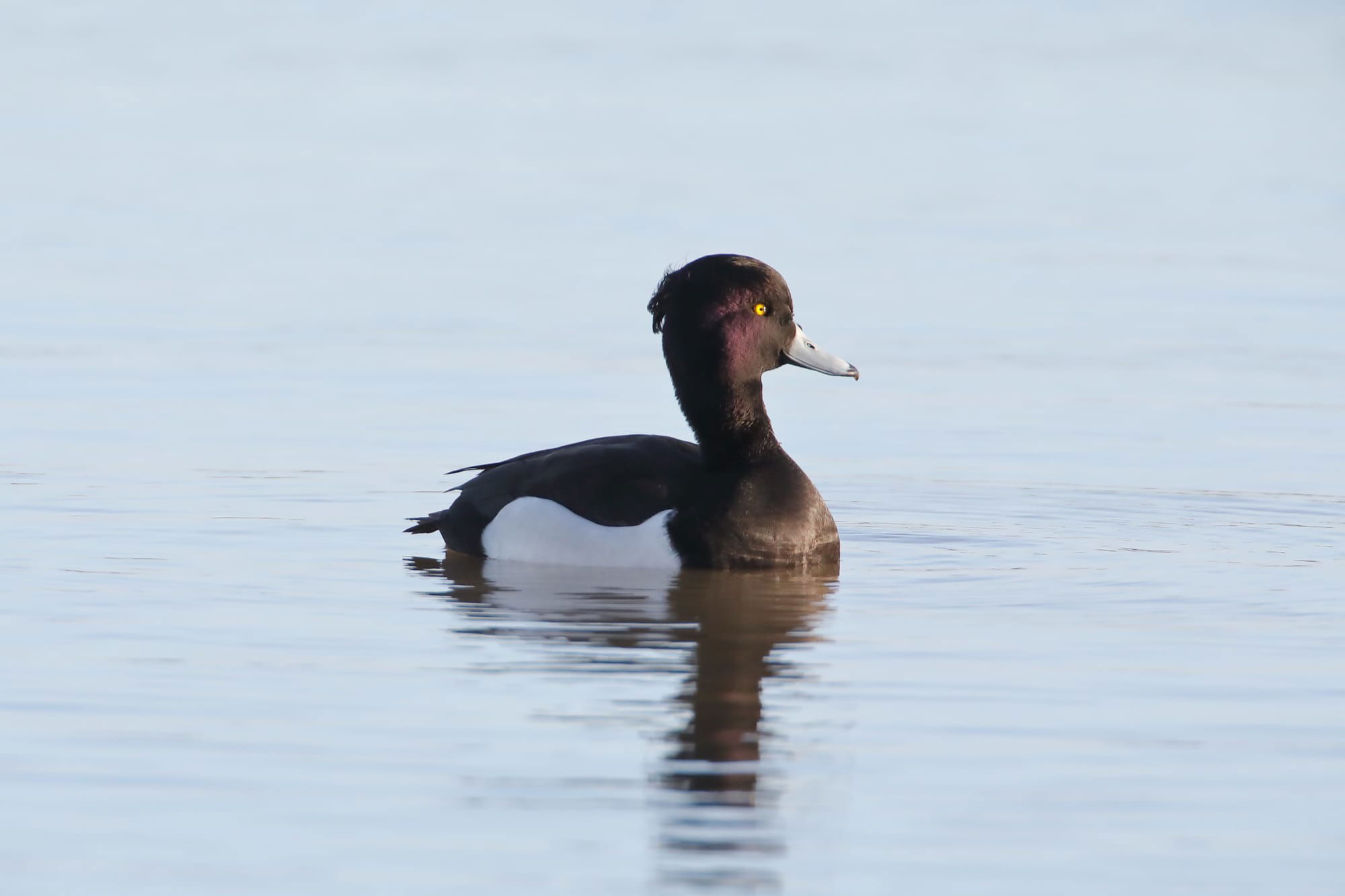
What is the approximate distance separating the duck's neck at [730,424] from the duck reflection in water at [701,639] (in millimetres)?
525

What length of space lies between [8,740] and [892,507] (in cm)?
501

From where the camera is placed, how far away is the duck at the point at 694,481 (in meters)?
8.48

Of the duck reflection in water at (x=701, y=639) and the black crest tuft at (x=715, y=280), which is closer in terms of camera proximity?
the duck reflection in water at (x=701, y=639)

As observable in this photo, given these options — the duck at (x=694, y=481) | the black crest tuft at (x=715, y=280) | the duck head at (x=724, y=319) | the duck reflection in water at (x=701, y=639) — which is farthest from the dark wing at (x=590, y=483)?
the black crest tuft at (x=715, y=280)

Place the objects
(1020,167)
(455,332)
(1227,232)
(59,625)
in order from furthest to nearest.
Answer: (1020,167) → (1227,232) → (455,332) → (59,625)

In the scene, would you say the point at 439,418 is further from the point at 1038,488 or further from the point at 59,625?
the point at 59,625

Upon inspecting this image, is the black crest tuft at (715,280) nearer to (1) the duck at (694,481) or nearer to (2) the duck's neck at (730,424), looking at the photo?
(1) the duck at (694,481)

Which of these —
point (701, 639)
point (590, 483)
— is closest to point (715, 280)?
point (590, 483)

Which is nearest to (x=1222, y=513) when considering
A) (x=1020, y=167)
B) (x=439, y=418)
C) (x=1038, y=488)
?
(x=1038, y=488)

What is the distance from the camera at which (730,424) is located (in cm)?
879

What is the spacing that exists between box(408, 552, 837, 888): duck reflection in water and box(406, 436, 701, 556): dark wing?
0.19 metres

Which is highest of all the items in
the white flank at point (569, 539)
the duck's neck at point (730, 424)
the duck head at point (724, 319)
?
the duck head at point (724, 319)

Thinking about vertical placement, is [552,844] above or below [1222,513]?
below

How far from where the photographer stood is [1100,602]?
7.88 m
